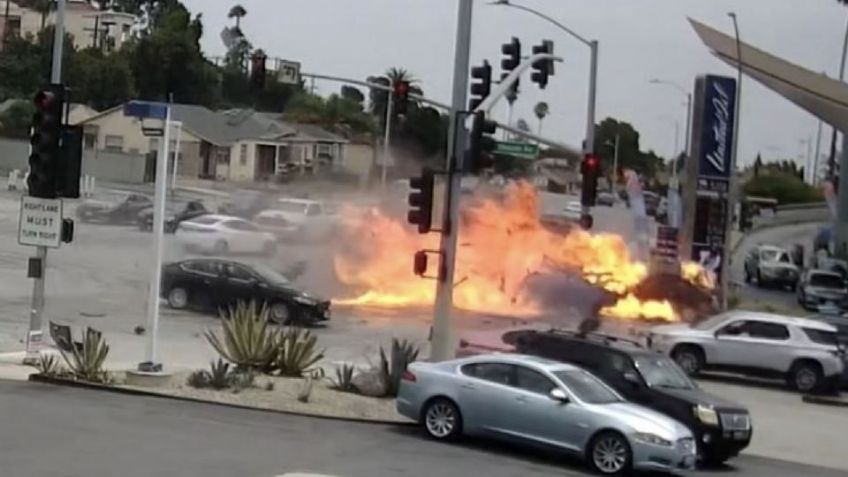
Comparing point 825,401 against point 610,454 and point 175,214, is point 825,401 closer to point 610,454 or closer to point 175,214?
point 610,454

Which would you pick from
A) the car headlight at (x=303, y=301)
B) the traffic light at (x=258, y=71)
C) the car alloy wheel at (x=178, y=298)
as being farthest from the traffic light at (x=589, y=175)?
the car alloy wheel at (x=178, y=298)

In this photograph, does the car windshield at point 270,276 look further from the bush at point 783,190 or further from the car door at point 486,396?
the bush at point 783,190

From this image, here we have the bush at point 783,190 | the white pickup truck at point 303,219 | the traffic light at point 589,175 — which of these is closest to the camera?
the traffic light at point 589,175

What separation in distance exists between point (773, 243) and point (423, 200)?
81723mm

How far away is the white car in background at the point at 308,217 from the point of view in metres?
51.7

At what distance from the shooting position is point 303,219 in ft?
172

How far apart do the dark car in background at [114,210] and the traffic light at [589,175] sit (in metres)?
30.0

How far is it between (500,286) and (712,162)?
1082cm

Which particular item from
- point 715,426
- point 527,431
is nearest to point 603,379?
point 715,426

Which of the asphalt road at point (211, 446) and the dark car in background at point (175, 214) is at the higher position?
the dark car in background at point (175, 214)

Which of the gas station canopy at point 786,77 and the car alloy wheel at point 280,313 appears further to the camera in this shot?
the gas station canopy at point 786,77

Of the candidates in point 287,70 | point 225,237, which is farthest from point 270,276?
point 225,237

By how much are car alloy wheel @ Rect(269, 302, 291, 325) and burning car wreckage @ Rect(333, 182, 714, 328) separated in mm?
7744

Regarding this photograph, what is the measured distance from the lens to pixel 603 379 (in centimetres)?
2252
